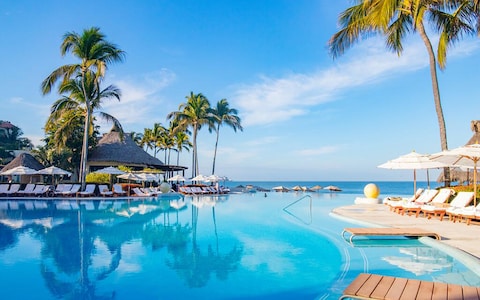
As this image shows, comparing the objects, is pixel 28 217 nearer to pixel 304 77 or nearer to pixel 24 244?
pixel 24 244

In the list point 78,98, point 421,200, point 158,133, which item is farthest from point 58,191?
point 158,133

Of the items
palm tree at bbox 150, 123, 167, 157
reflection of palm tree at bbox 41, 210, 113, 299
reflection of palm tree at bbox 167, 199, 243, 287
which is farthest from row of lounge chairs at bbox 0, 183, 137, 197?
palm tree at bbox 150, 123, 167, 157

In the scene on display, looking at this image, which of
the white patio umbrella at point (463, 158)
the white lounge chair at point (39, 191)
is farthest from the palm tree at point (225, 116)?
the white patio umbrella at point (463, 158)

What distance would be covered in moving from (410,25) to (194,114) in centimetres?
2175

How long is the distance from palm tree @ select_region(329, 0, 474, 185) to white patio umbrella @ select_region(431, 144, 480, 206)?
5.50ft

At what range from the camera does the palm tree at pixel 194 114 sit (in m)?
33.3

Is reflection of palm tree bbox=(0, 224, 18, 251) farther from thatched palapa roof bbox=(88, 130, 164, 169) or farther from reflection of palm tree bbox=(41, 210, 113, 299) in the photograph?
thatched palapa roof bbox=(88, 130, 164, 169)

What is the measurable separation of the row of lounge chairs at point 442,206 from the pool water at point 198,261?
2388 millimetres

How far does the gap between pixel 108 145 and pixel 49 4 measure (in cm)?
1946

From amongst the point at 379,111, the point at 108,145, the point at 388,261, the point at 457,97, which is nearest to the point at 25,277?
the point at 388,261

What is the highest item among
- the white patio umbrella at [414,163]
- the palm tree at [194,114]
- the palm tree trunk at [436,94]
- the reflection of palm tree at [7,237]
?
the palm tree at [194,114]

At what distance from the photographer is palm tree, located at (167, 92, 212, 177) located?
3328 cm

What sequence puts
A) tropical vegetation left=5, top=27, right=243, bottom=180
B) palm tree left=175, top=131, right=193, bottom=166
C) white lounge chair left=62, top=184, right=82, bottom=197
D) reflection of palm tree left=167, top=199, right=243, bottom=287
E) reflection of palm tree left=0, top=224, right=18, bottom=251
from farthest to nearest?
palm tree left=175, top=131, right=193, bottom=166 → tropical vegetation left=5, top=27, right=243, bottom=180 → white lounge chair left=62, top=184, right=82, bottom=197 → reflection of palm tree left=0, top=224, right=18, bottom=251 → reflection of palm tree left=167, top=199, right=243, bottom=287

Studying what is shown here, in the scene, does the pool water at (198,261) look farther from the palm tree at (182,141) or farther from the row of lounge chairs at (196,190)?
the palm tree at (182,141)
